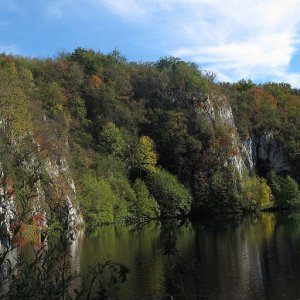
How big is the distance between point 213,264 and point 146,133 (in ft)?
214

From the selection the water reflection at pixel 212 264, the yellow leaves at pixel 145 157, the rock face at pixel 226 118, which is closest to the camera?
the water reflection at pixel 212 264

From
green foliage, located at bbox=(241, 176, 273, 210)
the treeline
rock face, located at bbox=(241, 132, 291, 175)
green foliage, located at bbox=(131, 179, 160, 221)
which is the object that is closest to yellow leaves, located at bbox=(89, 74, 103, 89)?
the treeline

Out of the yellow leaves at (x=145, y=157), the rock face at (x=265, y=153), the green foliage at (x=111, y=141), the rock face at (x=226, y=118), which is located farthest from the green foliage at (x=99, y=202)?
the rock face at (x=265, y=153)

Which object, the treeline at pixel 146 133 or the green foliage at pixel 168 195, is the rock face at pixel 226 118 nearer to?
the treeline at pixel 146 133

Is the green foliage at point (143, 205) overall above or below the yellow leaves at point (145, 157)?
below

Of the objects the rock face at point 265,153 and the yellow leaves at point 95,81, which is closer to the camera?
the yellow leaves at point 95,81

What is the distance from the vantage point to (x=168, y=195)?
279 feet

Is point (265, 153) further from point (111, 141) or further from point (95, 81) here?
point (95, 81)

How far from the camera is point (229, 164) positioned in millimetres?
91500

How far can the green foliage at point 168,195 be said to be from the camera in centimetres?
8525

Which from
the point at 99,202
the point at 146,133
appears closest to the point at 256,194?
the point at 146,133

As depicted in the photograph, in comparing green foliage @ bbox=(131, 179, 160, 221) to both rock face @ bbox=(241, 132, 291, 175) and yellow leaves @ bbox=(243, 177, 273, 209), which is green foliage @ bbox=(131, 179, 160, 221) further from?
rock face @ bbox=(241, 132, 291, 175)

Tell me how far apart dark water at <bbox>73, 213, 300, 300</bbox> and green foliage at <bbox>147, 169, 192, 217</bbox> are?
3424cm

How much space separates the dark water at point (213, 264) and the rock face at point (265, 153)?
5161 cm
